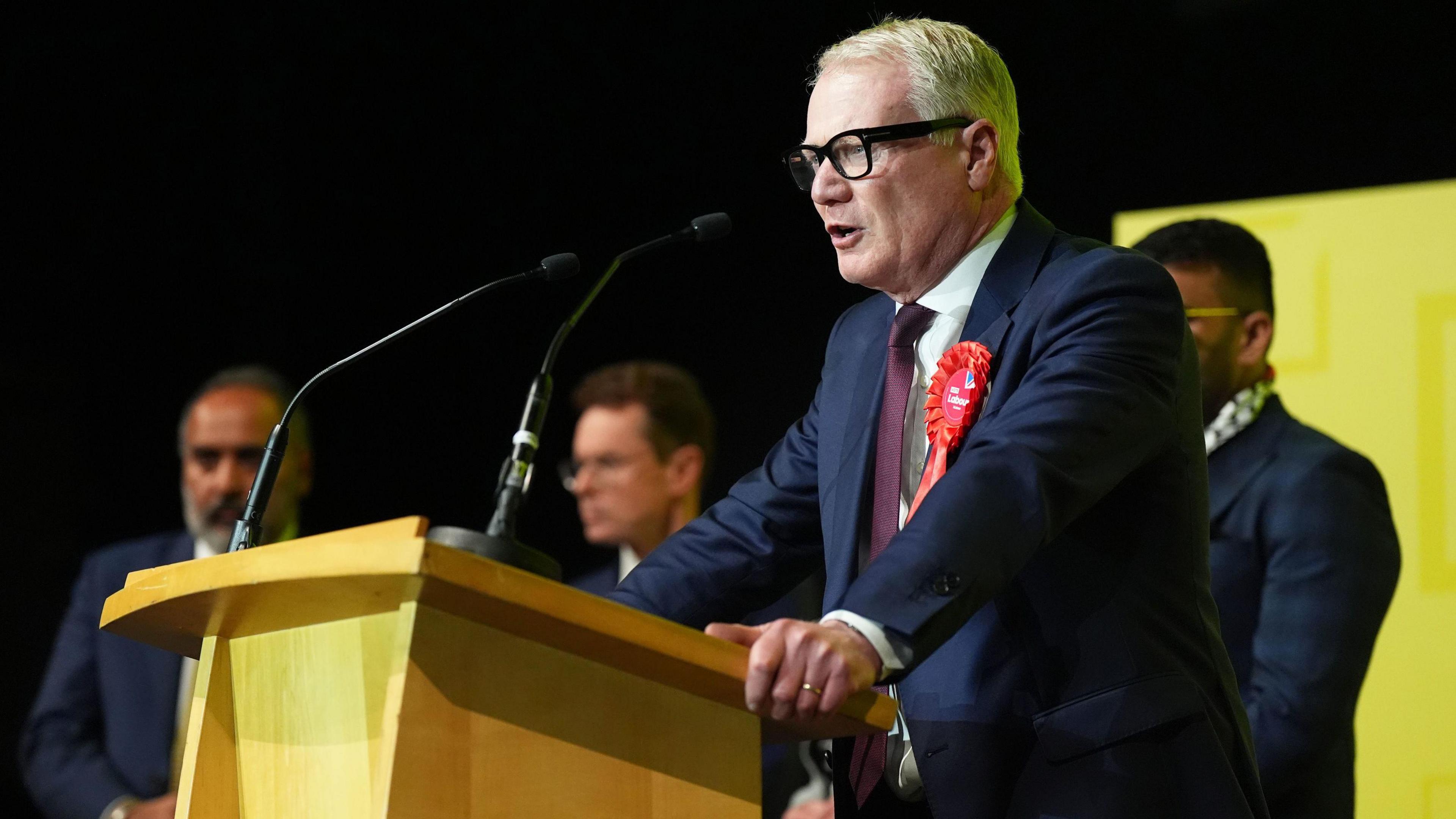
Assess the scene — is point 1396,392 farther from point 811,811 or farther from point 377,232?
point 377,232

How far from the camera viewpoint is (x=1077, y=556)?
156 centimetres

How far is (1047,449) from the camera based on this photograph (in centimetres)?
141

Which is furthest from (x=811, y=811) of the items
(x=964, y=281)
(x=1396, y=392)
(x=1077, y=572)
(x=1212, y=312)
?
(x=1077, y=572)

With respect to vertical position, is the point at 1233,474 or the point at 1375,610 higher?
the point at 1233,474

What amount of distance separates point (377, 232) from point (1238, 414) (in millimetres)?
3073

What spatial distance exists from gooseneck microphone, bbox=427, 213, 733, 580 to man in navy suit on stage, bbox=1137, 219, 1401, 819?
1220mm

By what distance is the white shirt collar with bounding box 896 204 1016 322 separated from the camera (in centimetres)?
186

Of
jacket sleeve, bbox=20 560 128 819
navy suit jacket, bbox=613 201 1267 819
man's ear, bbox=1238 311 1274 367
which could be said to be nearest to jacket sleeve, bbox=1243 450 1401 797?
man's ear, bbox=1238 311 1274 367

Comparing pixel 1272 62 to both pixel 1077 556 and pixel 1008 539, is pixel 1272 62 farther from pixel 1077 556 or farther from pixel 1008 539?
pixel 1008 539

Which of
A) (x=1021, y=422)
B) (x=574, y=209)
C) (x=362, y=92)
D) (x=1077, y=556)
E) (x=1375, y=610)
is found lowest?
(x=1375, y=610)

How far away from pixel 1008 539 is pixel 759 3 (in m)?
3.35

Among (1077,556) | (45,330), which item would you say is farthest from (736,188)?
(1077,556)

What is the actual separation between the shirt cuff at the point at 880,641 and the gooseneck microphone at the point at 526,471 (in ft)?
0.84

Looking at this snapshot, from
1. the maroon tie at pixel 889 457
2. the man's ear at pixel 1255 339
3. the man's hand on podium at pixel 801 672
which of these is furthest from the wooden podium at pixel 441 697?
the man's ear at pixel 1255 339
